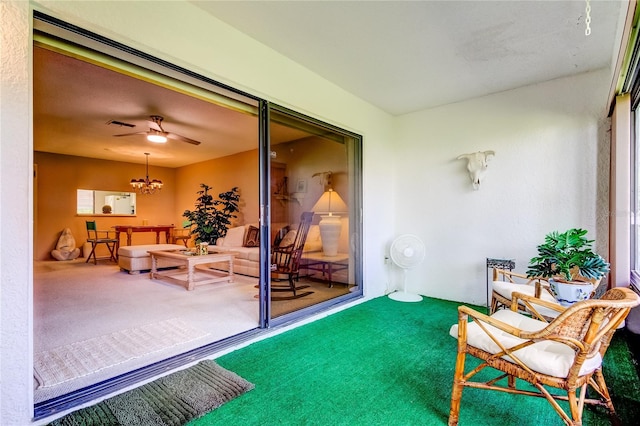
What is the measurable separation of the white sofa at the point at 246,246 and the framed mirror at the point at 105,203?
12.6 ft

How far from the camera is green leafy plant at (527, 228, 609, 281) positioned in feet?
5.60

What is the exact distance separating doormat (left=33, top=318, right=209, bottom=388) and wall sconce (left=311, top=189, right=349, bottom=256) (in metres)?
1.84

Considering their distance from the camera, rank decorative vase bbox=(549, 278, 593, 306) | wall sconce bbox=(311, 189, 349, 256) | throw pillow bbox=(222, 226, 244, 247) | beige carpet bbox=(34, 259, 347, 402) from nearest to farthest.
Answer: decorative vase bbox=(549, 278, 593, 306) → beige carpet bbox=(34, 259, 347, 402) → wall sconce bbox=(311, 189, 349, 256) → throw pillow bbox=(222, 226, 244, 247)

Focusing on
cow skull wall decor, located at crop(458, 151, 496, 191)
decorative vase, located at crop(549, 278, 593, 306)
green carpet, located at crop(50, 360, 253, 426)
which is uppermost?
cow skull wall decor, located at crop(458, 151, 496, 191)

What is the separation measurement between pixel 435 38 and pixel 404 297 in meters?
2.93

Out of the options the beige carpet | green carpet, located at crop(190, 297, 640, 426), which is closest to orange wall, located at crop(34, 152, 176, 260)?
the beige carpet

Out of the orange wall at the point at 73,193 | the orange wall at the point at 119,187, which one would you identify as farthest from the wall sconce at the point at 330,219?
the orange wall at the point at 73,193

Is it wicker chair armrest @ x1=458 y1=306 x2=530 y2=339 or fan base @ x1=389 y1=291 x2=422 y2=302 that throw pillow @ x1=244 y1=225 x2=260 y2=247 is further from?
wicker chair armrest @ x1=458 y1=306 x2=530 y2=339

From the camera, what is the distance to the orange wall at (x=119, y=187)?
6.76 metres

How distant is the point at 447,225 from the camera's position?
395cm

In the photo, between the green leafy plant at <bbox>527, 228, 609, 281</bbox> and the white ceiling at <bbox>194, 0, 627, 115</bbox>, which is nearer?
the green leafy plant at <bbox>527, 228, 609, 281</bbox>

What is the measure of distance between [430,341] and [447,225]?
183cm

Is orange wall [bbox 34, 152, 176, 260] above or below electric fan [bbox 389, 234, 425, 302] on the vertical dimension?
above

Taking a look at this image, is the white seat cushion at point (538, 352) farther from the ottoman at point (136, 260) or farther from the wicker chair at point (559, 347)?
the ottoman at point (136, 260)
